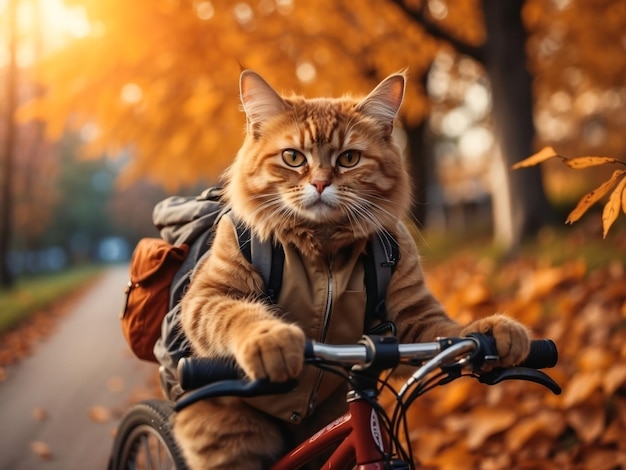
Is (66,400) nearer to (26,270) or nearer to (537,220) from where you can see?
(537,220)

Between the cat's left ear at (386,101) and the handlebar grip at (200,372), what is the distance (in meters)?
1.00

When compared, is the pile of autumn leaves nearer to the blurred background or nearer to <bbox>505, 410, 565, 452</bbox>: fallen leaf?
<bbox>505, 410, 565, 452</bbox>: fallen leaf

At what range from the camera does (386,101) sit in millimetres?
2262

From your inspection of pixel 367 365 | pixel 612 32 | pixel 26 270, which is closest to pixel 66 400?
pixel 367 365

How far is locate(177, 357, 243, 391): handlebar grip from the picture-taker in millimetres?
1633

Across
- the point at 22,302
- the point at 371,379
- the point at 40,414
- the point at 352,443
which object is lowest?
the point at 22,302

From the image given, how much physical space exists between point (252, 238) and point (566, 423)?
2446 millimetres

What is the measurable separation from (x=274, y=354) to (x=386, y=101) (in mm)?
1006

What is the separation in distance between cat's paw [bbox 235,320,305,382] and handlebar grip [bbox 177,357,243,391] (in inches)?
2.1

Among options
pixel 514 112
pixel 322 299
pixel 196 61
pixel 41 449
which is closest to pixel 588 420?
pixel 322 299

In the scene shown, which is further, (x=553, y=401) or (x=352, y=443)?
(x=553, y=401)

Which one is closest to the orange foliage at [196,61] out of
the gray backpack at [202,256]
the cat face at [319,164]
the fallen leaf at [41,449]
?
the fallen leaf at [41,449]

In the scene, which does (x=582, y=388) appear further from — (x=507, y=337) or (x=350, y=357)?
(x=350, y=357)

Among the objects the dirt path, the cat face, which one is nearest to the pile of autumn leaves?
the cat face
